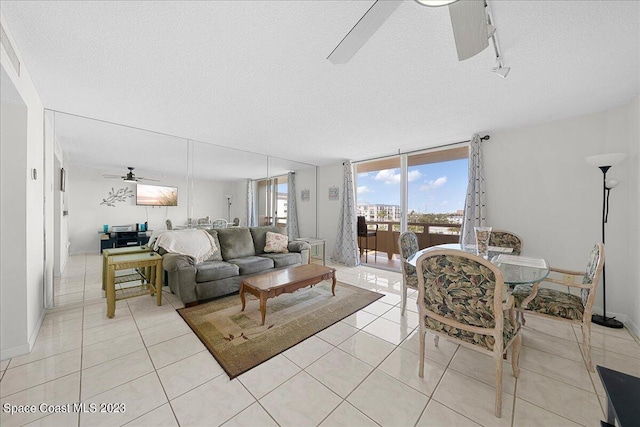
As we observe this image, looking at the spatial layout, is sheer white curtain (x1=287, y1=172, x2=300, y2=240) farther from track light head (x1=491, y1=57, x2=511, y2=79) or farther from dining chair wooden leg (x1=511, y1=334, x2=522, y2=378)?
dining chair wooden leg (x1=511, y1=334, x2=522, y2=378)

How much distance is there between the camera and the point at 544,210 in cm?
304

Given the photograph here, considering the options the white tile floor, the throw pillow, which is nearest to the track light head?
the white tile floor

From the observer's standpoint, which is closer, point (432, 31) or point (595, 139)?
point (432, 31)

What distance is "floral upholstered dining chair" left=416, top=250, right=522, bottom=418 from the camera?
4.56 feet

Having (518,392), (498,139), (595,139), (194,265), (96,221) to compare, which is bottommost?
(518,392)

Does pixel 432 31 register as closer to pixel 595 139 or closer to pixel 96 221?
pixel 595 139

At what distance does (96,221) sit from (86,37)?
4.16m

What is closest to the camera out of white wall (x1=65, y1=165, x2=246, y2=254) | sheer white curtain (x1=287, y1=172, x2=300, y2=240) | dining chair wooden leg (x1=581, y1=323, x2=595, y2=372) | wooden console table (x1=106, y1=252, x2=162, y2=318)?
dining chair wooden leg (x1=581, y1=323, x2=595, y2=372)

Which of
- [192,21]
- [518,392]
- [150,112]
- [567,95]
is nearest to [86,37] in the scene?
[192,21]

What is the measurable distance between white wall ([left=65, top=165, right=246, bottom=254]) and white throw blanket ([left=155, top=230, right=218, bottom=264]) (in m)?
0.64

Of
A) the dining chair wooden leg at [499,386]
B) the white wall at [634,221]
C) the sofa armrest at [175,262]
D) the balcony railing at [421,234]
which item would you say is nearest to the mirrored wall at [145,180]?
the sofa armrest at [175,262]

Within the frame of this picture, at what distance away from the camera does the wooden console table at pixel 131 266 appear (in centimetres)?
253

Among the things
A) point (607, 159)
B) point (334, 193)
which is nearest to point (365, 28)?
point (607, 159)

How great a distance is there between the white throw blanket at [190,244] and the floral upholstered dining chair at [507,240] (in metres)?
3.90
